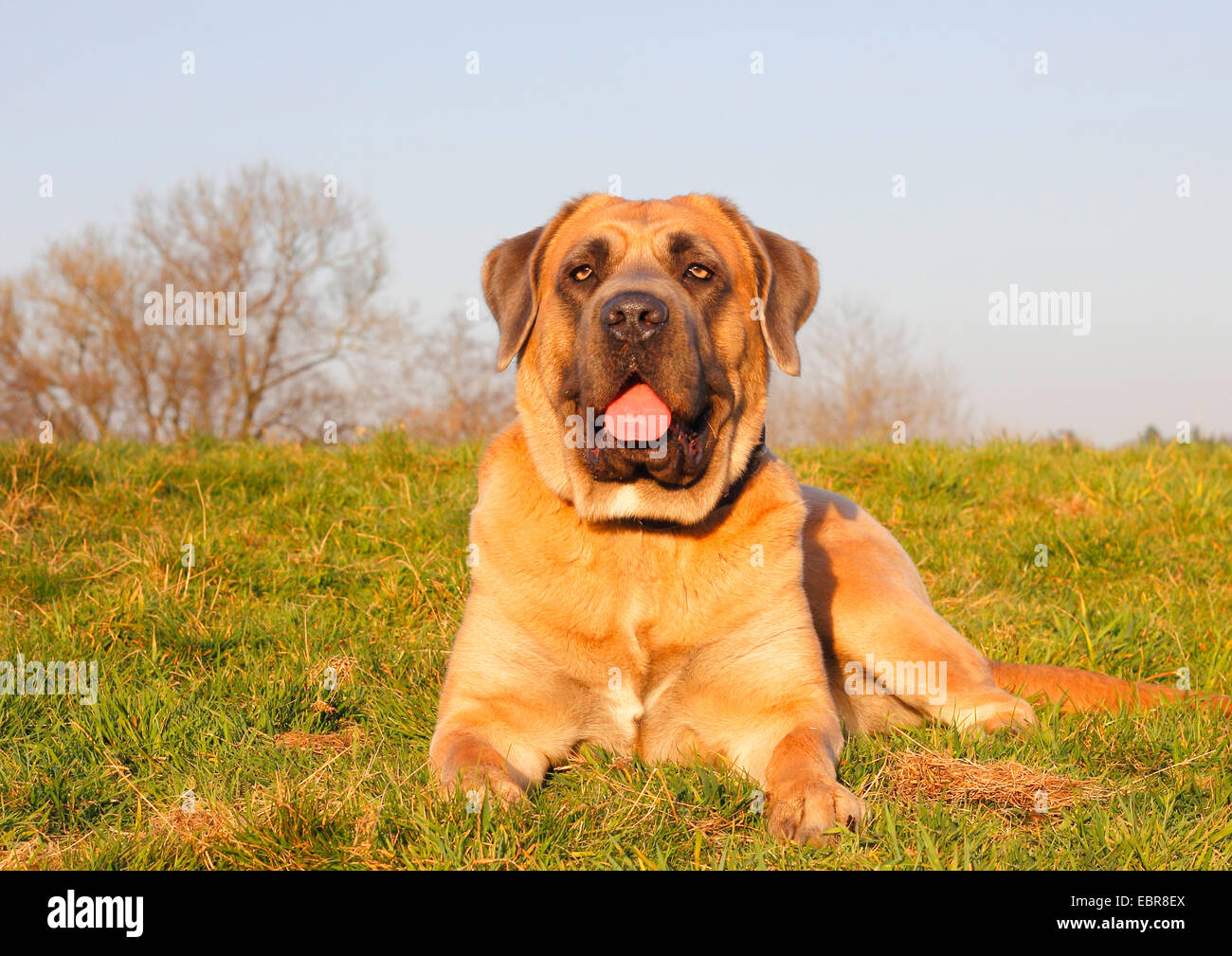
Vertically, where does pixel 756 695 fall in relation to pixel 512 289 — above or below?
below

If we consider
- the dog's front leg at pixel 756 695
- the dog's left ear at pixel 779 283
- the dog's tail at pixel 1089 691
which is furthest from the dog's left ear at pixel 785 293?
the dog's tail at pixel 1089 691

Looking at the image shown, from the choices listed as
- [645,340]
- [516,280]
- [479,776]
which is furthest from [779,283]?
[479,776]

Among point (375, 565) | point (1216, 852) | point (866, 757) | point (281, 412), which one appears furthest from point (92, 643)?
point (281, 412)

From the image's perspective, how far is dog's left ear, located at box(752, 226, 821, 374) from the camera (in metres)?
3.96

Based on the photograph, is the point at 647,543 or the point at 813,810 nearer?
the point at 813,810

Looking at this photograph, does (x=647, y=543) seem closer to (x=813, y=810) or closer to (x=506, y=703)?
(x=506, y=703)

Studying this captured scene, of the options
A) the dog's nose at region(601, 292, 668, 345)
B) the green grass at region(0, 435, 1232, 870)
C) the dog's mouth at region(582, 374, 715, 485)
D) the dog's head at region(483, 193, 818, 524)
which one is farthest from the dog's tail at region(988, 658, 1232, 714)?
the dog's nose at region(601, 292, 668, 345)

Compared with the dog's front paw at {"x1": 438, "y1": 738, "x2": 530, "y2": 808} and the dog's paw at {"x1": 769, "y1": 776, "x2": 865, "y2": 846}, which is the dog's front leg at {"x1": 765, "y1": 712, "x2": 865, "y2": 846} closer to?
the dog's paw at {"x1": 769, "y1": 776, "x2": 865, "y2": 846}

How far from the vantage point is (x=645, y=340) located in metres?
3.48

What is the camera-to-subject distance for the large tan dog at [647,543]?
3523mm

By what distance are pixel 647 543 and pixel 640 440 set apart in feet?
1.21

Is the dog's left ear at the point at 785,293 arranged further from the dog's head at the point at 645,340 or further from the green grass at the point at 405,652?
the green grass at the point at 405,652

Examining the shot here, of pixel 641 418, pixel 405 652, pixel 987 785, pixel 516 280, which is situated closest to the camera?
pixel 987 785
